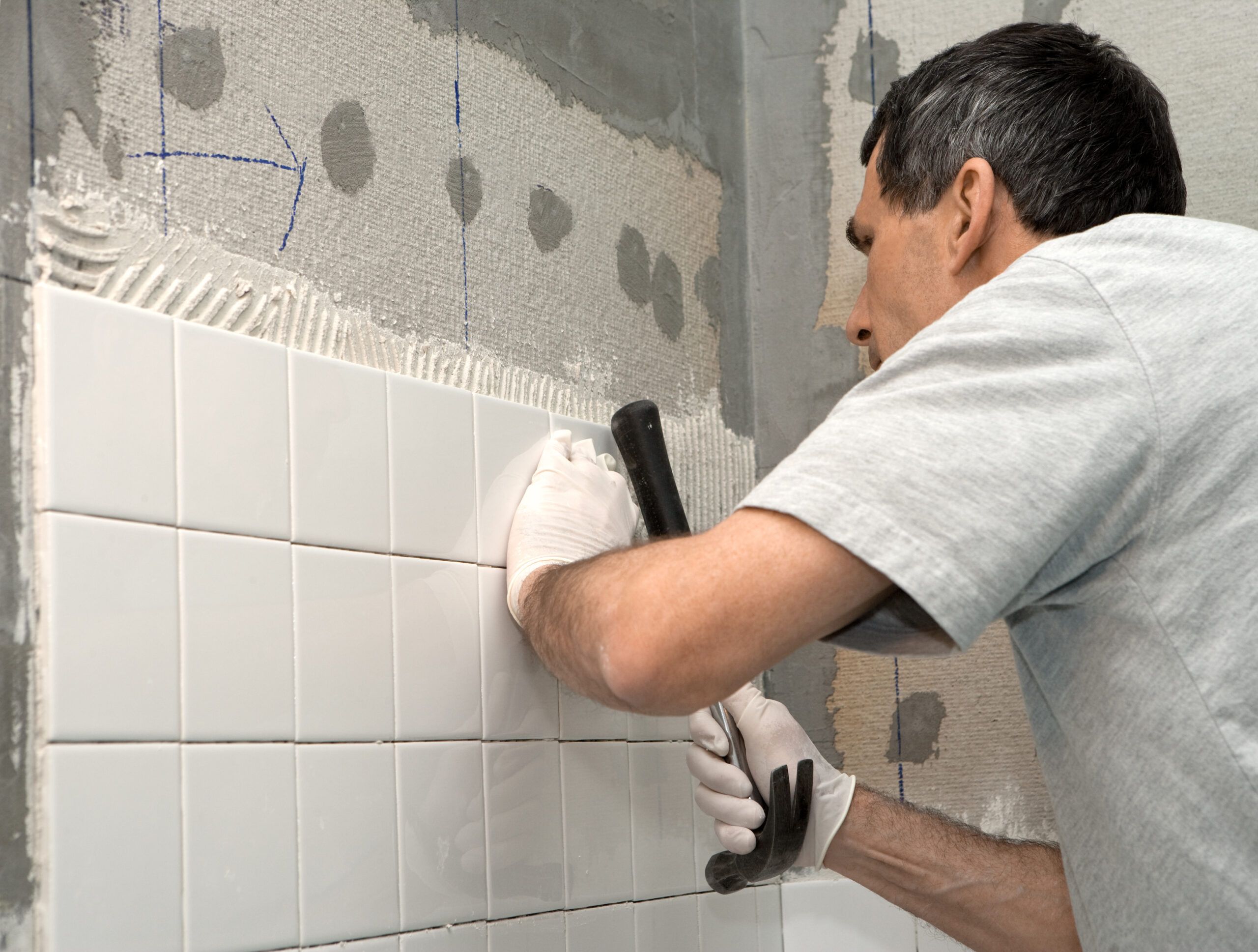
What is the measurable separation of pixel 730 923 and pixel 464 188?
105cm

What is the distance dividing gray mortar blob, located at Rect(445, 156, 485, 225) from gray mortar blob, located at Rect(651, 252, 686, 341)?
0.37m

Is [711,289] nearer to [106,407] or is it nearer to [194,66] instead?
Result: [194,66]

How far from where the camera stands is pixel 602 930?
1311 millimetres

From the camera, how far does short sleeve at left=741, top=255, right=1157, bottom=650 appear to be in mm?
766

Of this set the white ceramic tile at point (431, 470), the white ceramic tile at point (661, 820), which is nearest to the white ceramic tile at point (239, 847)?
the white ceramic tile at point (431, 470)

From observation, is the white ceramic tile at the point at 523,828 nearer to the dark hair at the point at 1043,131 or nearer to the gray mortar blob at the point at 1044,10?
the dark hair at the point at 1043,131

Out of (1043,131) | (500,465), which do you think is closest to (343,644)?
(500,465)

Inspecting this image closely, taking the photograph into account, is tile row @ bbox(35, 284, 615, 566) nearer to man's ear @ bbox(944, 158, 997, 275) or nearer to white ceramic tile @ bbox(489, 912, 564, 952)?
white ceramic tile @ bbox(489, 912, 564, 952)

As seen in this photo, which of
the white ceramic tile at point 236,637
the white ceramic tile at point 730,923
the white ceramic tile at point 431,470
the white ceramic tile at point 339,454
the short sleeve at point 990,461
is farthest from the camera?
the white ceramic tile at point 730,923

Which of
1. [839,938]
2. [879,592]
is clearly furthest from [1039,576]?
[839,938]

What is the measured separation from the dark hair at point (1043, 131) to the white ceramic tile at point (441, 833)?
0.77 m

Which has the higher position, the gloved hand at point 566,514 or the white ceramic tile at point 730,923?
the gloved hand at point 566,514

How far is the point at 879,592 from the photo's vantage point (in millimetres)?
809

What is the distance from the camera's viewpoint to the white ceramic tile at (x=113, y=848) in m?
0.78
